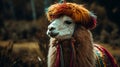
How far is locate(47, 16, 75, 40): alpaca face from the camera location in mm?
6457

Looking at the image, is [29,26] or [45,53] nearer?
[45,53]

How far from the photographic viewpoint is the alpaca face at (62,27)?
6457mm

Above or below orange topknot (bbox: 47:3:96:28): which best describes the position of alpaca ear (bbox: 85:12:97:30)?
below

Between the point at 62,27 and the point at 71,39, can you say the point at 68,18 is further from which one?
the point at 71,39

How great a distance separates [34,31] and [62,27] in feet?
76.3

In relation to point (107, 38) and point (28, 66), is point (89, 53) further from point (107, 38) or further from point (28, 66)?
point (107, 38)

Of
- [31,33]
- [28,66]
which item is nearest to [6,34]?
[31,33]

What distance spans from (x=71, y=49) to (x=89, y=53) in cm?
28

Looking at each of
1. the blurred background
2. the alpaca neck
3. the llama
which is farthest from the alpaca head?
the blurred background

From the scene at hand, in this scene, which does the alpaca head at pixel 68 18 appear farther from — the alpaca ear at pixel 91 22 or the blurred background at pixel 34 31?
the blurred background at pixel 34 31

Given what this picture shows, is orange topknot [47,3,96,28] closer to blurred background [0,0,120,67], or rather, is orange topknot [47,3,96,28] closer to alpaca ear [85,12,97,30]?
alpaca ear [85,12,97,30]

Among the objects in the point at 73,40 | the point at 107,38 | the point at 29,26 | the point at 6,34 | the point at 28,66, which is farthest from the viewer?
the point at 29,26

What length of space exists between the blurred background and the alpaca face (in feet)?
2.79

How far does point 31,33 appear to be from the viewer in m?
28.8
